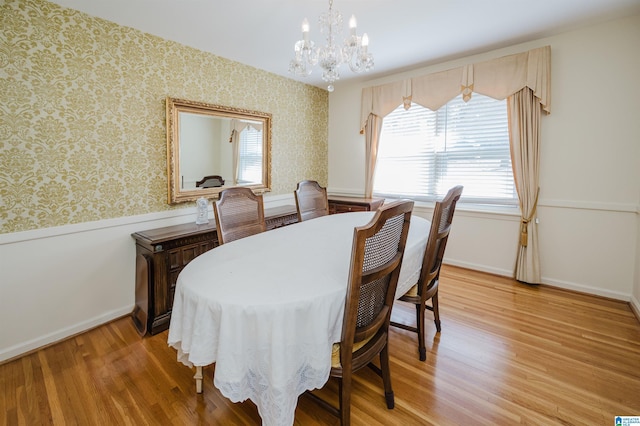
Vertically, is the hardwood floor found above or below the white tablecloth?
below

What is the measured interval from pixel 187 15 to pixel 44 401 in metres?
2.72

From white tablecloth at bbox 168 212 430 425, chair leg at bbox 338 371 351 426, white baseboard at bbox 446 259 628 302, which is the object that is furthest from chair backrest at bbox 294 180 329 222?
white baseboard at bbox 446 259 628 302

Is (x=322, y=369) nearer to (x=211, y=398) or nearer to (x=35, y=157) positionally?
(x=211, y=398)

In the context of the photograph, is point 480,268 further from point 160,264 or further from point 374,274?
point 160,264

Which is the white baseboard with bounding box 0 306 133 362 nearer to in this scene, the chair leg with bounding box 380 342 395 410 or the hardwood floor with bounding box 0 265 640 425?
the hardwood floor with bounding box 0 265 640 425

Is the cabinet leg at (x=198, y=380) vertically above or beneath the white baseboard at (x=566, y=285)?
beneath

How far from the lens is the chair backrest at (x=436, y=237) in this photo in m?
1.75

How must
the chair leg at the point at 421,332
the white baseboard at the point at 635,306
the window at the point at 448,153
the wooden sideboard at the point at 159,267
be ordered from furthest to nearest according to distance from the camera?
the window at the point at 448,153 → the white baseboard at the point at 635,306 → the wooden sideboard at the point at 159,267 → the chair leg at the point at 421,332

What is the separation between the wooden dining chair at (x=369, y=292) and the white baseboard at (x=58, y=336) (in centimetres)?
209

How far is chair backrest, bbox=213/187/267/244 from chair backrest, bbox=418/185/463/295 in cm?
123

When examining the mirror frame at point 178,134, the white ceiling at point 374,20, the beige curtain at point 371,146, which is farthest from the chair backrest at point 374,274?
the beige curtain at point 371,146

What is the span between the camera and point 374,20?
8.05 feet

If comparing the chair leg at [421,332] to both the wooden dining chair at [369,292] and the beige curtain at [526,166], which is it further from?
the beige curtain at [526,166]

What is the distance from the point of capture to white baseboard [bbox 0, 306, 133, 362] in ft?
6.63
